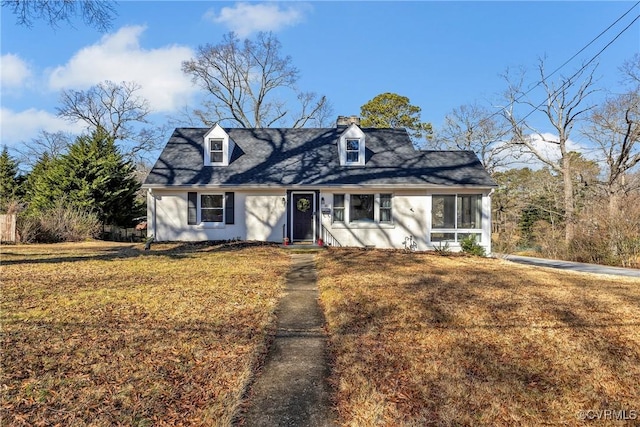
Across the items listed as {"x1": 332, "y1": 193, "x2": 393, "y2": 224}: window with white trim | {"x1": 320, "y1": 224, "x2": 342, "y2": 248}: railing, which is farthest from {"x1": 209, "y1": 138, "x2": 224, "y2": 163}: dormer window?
{"x1": 320, "y1": 224, "x2": 342, "y2": 248}: railing

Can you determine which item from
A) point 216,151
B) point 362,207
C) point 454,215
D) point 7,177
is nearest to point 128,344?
point 362,207

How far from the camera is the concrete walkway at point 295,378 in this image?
2.83 meters

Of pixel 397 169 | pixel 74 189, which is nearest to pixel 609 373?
pixel 397 169

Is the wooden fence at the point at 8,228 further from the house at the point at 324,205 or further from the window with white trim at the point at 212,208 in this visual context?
the window with white trim at the point at 212,208

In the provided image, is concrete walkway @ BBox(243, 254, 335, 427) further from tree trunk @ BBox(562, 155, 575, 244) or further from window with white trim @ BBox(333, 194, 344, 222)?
tree trunk @ BBox(562, 155, 575, 244)

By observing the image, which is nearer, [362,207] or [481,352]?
[481,352]

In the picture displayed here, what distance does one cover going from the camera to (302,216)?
15.6m

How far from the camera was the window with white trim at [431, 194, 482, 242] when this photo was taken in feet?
51.2

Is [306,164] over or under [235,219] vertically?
over

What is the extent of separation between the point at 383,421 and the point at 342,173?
13541mm

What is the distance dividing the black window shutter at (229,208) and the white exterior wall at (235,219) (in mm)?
133

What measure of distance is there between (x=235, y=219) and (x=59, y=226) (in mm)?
7544

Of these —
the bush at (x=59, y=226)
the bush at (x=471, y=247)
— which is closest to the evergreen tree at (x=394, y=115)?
the bush at (x=471, y=247)

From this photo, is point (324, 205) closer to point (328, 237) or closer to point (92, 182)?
point (328, 237)
